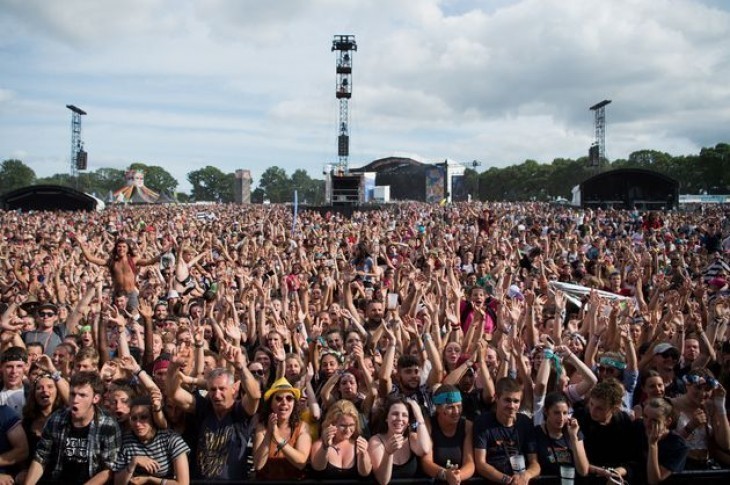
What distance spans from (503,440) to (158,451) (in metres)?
2.10

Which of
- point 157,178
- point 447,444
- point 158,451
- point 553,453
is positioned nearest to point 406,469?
point 447,444

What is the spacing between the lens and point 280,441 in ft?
12.2

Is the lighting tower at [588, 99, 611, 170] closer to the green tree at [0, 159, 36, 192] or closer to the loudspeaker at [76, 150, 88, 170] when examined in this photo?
the loudspeaker at [76, 150, 88, 170]

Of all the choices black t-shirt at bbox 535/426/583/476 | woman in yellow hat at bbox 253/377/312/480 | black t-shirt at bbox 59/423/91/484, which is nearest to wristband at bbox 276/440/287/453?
woman in yellow hat at bbox 253/377/312/480

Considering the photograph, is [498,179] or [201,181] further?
[201,181]

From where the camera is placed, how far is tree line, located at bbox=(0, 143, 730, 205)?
8112 centimetres

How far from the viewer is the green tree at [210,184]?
135625mm

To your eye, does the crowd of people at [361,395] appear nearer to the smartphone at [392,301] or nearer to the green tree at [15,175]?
the smartphone at [392,301]

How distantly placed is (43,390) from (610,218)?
66.5ft

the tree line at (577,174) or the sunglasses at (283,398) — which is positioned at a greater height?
the tree line at (577,174)

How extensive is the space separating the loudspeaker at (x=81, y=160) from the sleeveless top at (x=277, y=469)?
6515 cm

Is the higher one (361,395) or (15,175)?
(15,175)

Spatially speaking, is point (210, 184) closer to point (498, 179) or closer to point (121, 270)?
point (498, 179)

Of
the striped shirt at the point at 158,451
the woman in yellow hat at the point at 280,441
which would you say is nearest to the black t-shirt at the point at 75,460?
the striped shirt at the point at 158,451
